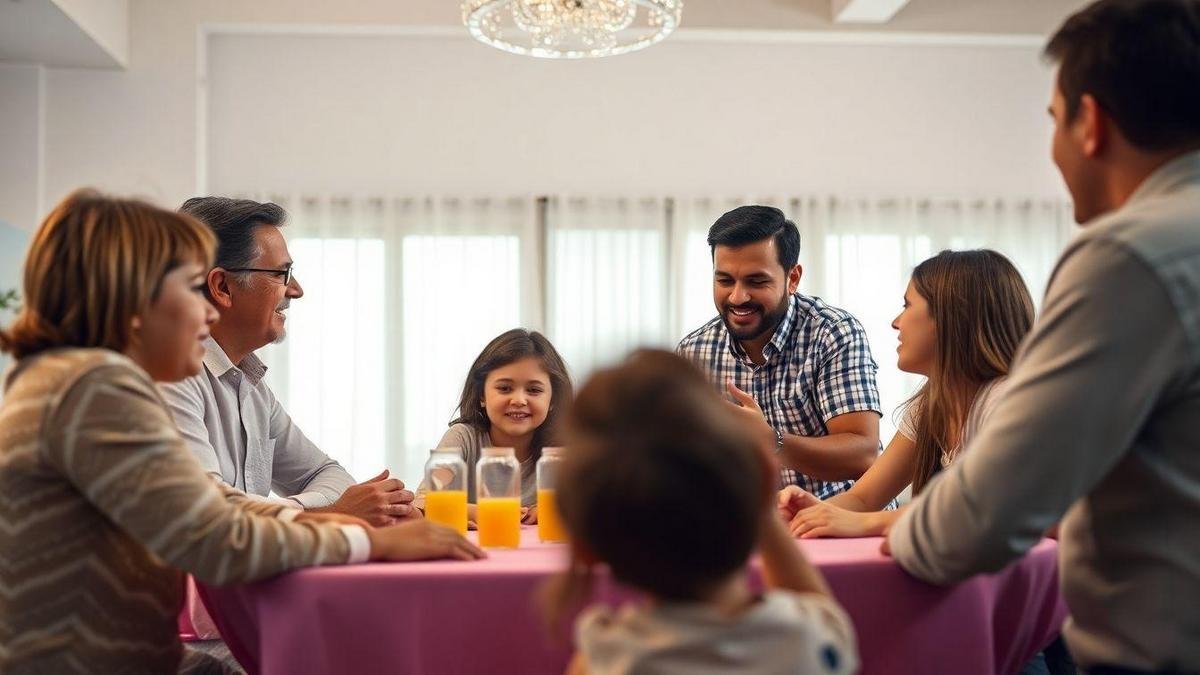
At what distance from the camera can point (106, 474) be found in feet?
4.93

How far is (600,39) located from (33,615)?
2535mm

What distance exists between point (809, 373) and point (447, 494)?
156cm

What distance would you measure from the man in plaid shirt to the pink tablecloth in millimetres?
1598

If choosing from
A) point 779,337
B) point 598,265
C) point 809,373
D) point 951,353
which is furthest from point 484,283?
point 951,353

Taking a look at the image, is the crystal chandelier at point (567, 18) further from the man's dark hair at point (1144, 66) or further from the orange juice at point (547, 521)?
the man's dark hair at point (1144, 66)

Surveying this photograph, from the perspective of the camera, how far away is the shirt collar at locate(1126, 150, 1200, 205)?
1.41m

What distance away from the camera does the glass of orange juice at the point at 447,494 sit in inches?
84.8

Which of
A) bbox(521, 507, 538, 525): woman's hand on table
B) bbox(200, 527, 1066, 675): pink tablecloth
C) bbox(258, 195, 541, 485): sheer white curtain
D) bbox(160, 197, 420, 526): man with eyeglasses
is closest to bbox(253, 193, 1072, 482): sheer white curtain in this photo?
bbox(258, 195, 541, 485): sheer white curtain

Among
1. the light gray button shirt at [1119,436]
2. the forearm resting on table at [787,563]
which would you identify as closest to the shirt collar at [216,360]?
the forearm resting on table at [787,563]

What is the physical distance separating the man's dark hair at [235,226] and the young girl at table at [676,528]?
1.93 m

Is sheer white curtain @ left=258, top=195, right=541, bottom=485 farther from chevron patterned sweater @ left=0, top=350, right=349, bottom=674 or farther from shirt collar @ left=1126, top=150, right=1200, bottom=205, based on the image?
shirt collar @ left=1126, top=150, right=1200, bottom=205

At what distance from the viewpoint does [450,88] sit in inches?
240

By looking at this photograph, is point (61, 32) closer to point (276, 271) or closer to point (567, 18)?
point (567, 18)

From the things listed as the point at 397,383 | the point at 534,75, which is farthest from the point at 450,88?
the point at 397,383
